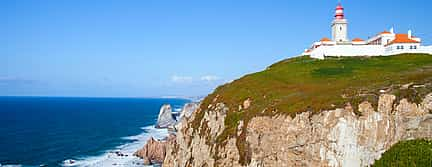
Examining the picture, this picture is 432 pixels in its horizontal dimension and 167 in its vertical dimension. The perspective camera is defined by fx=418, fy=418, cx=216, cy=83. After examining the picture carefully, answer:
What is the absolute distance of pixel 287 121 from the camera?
38875 millimetres

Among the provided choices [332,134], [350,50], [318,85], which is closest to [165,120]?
[350,50]

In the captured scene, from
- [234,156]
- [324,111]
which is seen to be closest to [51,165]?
[234,156]

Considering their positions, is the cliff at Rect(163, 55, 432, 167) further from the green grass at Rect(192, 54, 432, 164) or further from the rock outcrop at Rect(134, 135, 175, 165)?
the rock outcrop at Rect(134, 135, 175, 165)

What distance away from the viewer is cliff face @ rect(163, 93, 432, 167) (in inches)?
1379

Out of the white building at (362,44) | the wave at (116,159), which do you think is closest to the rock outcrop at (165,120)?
the wave at (116,159)

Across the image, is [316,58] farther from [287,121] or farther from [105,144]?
[105,144]

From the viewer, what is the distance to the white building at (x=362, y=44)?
64688 millimetres

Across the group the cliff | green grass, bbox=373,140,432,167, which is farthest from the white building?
green grass, bbox=373,140,432,167

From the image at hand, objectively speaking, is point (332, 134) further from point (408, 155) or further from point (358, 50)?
point (358, 50)

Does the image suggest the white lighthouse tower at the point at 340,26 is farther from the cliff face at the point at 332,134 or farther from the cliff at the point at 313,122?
the cliff face at the point at 332,134

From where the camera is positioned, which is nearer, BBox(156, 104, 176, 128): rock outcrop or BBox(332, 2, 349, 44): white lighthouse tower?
BBox(332, 2, 349, 44): white lighthouse tower

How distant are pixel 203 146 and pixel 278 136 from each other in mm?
11593

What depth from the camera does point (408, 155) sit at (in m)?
32.5

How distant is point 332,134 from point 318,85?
547 inches
